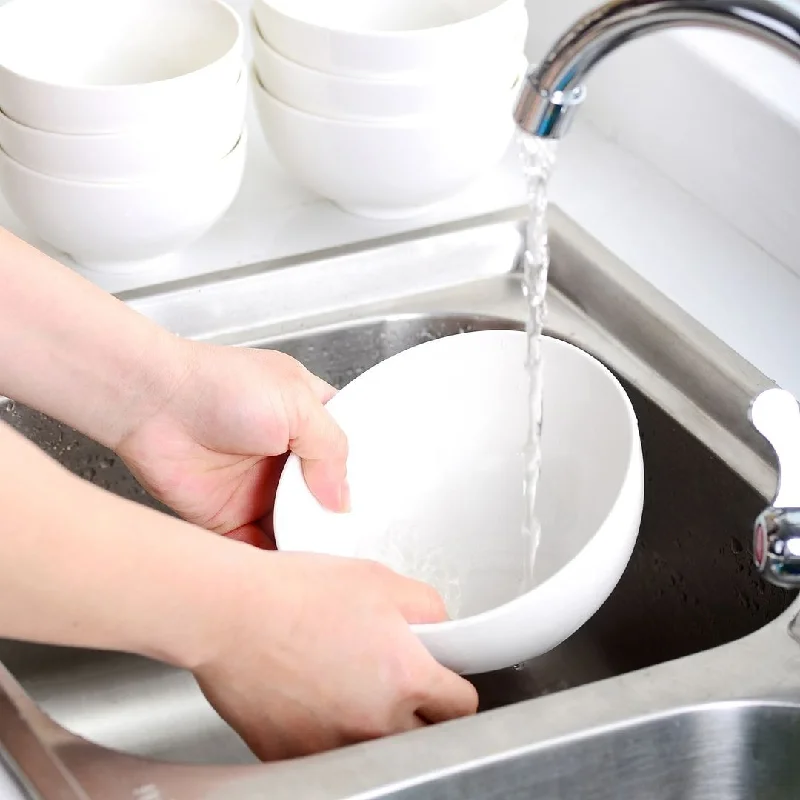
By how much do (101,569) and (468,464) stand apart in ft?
1.18

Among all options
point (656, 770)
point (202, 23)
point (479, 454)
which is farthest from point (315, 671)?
point (202, 23)

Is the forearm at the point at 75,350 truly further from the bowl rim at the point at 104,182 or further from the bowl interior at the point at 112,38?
the bowl interior at the point at 112,38

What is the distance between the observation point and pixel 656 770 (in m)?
0.70

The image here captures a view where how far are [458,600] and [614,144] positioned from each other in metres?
0.52

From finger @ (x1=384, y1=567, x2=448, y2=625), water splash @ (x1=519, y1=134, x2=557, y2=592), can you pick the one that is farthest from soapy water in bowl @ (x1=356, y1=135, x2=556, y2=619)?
finger @ (x1=384, y1=567, x2=448, y2=625)

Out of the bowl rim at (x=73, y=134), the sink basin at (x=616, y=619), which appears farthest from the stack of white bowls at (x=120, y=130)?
the sink basin at (x=616, y=619)

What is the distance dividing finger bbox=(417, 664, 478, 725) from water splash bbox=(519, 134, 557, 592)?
7.3 inches

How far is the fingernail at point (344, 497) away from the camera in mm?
894

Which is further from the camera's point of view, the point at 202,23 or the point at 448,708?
the point at 202,23

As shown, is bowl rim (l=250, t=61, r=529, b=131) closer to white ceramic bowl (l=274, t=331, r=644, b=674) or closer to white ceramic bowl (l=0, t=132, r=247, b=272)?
white ceramic bowl (l=0, t=132, r=247, b=272)

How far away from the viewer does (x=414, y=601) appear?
752 millimetres

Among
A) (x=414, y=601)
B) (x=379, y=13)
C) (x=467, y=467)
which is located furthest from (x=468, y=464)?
(x=379, y=13)

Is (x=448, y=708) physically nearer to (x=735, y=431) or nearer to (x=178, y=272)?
Answer: (x=735, y=431)

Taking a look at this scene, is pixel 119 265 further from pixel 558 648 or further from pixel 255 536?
pixel 558 648
